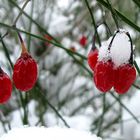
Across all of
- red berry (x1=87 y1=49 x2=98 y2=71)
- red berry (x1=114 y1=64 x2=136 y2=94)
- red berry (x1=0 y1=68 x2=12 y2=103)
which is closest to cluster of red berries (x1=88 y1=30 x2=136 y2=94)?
red berry (x1=114 y1=64 x2=136 y2=94)

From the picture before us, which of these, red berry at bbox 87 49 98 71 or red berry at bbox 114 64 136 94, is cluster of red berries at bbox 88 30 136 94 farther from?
red berry at bbox 87 49 98 71

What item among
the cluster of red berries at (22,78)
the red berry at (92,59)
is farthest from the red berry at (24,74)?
the red berry at (92,59)

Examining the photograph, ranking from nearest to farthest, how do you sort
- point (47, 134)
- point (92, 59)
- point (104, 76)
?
point (47, 134) < point (104, 76) < point (92, 59)

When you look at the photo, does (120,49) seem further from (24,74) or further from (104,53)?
(24,74)

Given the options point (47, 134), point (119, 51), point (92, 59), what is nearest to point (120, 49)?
point (119, 51)

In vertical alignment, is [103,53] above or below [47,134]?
above

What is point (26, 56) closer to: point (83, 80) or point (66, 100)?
point (66, 100)

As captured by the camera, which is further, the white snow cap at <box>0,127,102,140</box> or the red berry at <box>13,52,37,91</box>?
the red berry at <box>13,52,37,91</box>
